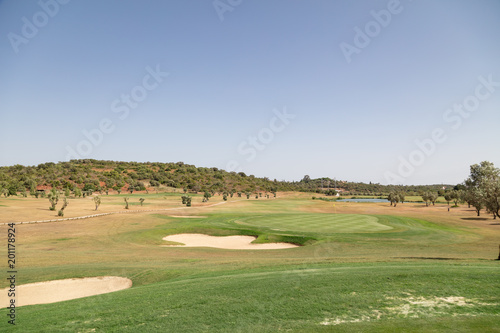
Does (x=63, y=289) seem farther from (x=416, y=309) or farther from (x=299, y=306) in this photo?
(x=416, y=309)

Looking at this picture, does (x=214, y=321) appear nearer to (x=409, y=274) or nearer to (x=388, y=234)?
(x=409, y=274)

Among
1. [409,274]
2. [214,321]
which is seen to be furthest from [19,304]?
[409,274]

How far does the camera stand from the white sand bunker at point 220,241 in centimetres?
3209

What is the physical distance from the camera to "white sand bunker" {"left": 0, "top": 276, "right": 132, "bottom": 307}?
1543cm

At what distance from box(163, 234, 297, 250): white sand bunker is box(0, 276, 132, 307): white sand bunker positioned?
14.6 metres

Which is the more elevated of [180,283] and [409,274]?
[409,274]

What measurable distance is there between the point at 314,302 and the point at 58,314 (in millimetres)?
9934

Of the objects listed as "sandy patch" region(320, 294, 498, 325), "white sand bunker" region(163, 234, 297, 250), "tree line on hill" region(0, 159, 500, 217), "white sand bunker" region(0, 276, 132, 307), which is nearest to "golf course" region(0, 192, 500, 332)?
"sandy patch" region(320, 294, 498, 325)

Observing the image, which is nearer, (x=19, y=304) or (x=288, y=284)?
(x=288, y=284)

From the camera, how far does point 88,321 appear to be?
411 inches

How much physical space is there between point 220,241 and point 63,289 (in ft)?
64.1

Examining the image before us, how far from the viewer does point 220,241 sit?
3506 cm

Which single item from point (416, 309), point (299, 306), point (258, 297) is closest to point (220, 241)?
point (258, 297)

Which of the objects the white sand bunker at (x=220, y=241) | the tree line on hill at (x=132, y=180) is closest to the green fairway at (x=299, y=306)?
the white sand bunker at (x=220, y=241)
